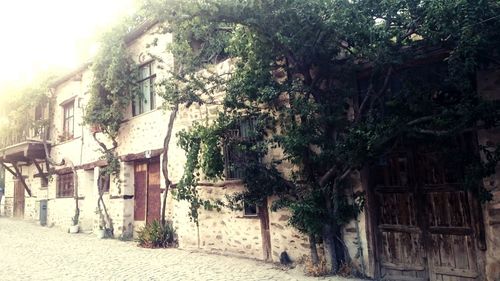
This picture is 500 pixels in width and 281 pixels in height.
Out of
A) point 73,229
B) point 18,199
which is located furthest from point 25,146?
point 18,199

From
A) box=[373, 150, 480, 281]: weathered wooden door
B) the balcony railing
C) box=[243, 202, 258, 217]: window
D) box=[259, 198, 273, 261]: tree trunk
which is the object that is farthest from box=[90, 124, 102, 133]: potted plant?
box=[373, 150, 480, 281]: weathered wooden door

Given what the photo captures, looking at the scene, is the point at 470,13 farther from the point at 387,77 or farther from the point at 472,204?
the point at 472,204

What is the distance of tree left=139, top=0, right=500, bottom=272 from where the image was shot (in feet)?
14.1

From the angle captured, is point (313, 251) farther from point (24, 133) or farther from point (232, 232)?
point (24, 133)

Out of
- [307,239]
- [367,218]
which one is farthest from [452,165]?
[307,239]

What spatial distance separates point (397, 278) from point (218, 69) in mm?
5392

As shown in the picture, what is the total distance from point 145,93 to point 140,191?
302 cm

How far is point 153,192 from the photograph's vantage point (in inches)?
416

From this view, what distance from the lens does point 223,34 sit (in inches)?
313

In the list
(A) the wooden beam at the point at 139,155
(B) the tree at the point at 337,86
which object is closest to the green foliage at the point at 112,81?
(A) the wooden beam at the point at 139,155

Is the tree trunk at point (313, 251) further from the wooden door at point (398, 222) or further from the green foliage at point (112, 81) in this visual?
the green foliage at point (112, 81)

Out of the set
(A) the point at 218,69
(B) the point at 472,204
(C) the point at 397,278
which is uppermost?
(A) the point at 218,69

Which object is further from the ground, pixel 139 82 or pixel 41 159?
pixel 139 82

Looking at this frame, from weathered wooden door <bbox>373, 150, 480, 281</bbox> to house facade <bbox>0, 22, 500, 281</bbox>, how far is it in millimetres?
14
